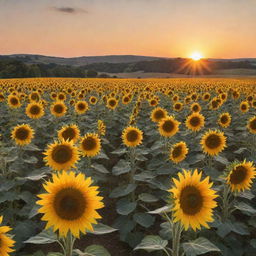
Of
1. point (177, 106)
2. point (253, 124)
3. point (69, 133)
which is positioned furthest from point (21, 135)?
point (177, 106)

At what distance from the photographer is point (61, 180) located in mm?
2799

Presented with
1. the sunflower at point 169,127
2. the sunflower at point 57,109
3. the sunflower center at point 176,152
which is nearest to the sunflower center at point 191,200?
the sunflower center at point 176,152

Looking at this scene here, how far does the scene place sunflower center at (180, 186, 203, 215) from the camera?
2906mm

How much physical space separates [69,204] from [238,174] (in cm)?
271

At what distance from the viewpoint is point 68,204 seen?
2775 mm

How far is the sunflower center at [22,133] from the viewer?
6441 mm

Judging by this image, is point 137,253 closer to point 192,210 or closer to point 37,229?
point 37,229

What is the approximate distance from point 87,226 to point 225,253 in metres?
2.79

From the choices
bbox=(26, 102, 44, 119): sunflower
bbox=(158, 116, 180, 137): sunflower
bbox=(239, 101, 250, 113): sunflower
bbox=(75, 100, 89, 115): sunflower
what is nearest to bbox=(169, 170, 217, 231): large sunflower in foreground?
bbox=(158, 116, 180, 137): sunflower

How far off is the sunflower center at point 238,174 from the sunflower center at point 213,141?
175 cm

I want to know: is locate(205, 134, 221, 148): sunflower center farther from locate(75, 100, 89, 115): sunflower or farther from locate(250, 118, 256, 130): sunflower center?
locate(75, 100, 89, 115): sunflower

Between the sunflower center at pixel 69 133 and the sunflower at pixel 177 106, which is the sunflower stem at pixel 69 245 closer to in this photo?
the sunflower center at pixel 69 133

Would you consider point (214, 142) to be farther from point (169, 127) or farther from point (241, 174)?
point (241, 174)

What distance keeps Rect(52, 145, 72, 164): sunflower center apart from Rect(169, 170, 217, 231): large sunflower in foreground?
2.08m
